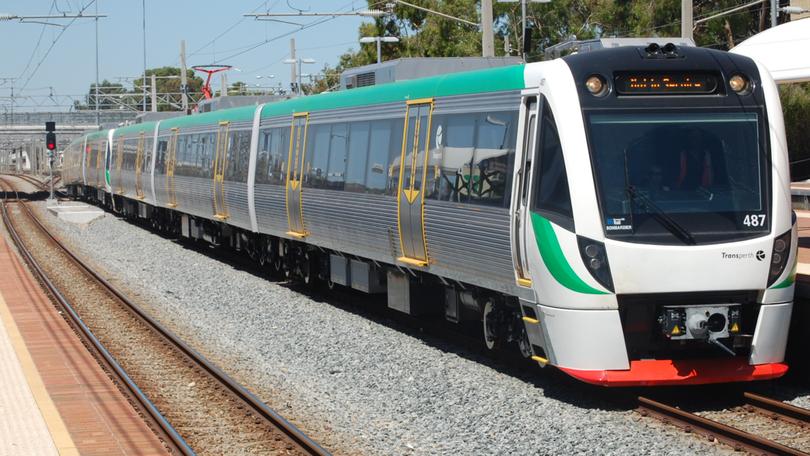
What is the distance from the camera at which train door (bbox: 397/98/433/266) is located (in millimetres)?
13023

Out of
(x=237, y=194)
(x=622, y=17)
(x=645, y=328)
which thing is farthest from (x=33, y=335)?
(x=622, y=17)

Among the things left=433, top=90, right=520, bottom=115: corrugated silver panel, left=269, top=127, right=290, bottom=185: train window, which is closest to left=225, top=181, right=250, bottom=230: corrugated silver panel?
left=269, top=127, right=290, bottom=185: train window

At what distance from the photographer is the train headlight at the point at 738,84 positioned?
10.3 meters

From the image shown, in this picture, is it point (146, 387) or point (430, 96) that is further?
point (430, 96)

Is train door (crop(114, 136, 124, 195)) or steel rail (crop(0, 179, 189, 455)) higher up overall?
train door (crop(114, 136, 124, 195))

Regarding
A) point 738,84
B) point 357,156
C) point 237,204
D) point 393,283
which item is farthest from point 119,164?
point 738,84

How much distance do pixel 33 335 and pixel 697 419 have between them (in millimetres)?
9165

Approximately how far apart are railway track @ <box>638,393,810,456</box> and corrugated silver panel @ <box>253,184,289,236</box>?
9.55 meters

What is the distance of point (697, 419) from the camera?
30.0 feet

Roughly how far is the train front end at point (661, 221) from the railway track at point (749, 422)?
0.83ft

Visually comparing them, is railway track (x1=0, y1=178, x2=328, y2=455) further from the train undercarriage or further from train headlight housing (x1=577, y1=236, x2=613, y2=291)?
train headlight housing (x1=577, y1=236, x2=613, y2=291)

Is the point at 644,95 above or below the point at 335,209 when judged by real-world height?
above

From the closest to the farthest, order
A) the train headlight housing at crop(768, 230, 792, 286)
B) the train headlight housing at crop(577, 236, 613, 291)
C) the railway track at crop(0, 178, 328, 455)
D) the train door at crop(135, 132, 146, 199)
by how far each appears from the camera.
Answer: the railway track at crop(0, 178, 328, 455)
the train headlight housing at crop(577, 236, 613, 291)
the train headlight housing at crop(768, 230, 792, 286)
the train door at crop(135, 132, 146, 199)

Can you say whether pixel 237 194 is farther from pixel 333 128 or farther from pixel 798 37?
pixel 798 37
